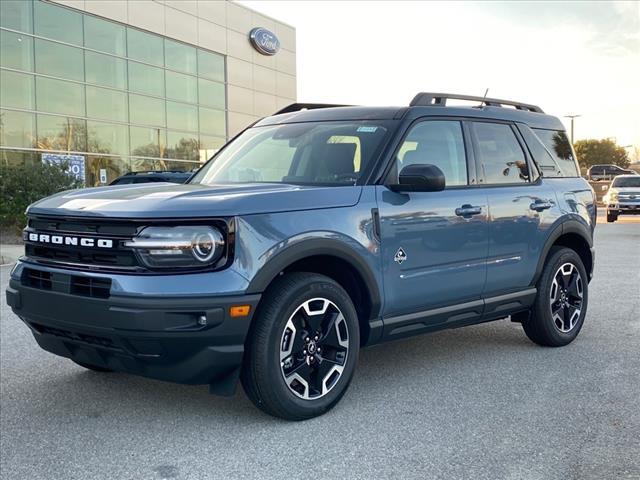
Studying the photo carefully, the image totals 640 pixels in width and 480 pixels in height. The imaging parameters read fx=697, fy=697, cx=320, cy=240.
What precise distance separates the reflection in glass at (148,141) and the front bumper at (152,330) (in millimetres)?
25432

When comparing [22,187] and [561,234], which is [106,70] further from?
[561,234]

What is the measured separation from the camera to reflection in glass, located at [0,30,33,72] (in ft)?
74.6

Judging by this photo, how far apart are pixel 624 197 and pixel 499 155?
70.2 feet

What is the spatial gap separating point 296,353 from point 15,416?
174cm

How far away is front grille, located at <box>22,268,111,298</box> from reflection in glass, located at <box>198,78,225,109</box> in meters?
29.1

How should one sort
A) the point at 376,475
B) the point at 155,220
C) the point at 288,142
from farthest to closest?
the point at 288,142 → the point at 155,220 → the point at 376,475

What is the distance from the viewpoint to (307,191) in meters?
4.04

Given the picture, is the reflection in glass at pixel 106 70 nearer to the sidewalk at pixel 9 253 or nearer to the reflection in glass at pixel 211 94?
the reflection in glass at pixel 211 94

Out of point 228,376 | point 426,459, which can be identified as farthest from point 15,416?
point 426,459

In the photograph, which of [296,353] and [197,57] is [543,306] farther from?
[197,57]

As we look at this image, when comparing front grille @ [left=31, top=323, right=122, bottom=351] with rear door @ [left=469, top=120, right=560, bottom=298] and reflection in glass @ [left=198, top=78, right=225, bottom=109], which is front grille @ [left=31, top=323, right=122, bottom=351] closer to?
rear door @ [left=469, top=120, right=560, bottom=298]

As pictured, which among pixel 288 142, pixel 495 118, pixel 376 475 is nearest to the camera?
pixel 376 475

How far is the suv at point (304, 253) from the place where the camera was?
355 centimetres

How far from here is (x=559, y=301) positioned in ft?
19.3
